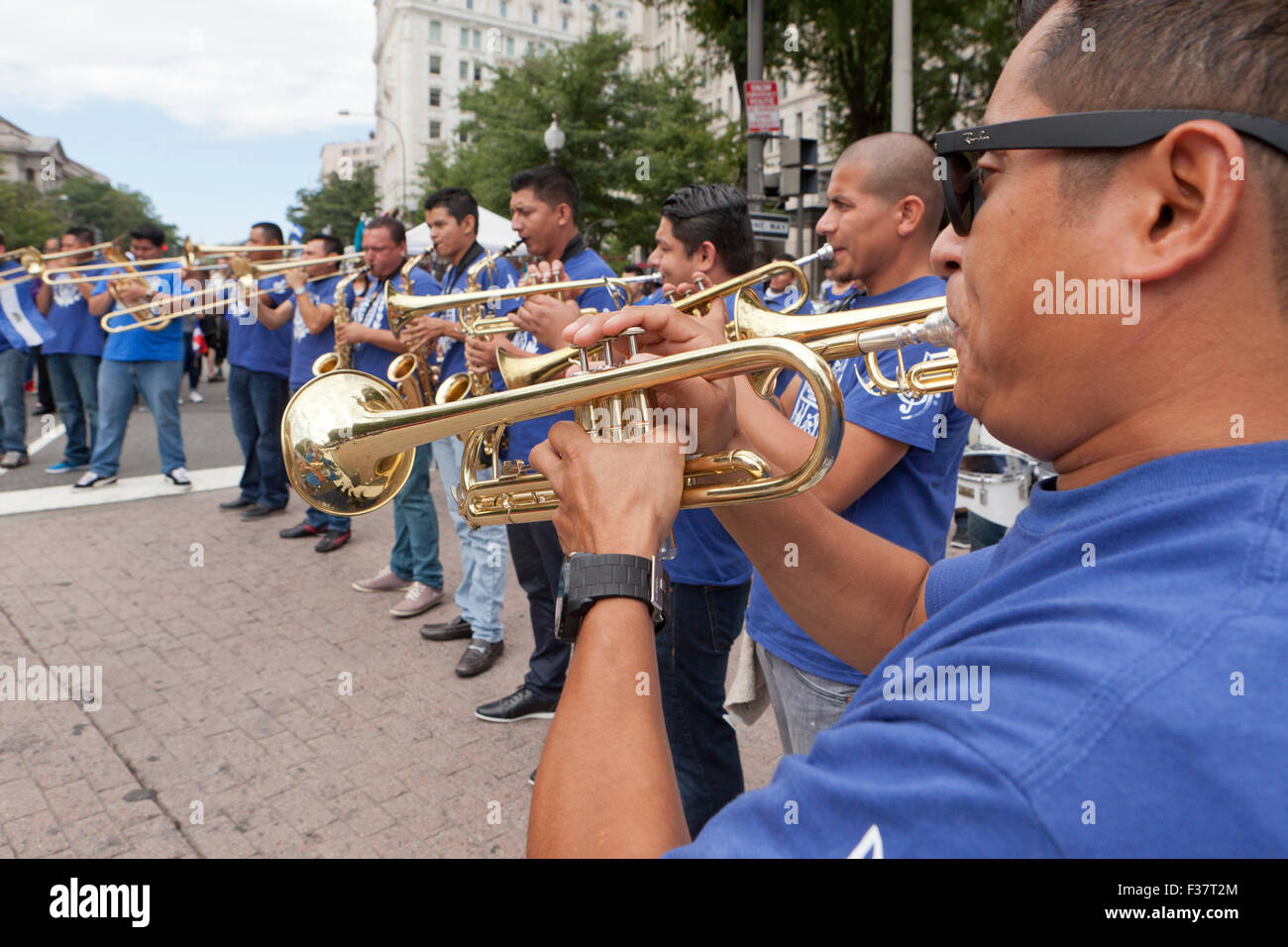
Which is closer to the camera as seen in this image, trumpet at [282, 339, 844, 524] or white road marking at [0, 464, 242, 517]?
trumpet at [282, 339, 844, 524]

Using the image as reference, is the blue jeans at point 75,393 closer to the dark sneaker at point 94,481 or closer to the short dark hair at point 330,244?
the dark sneaker at point 94,481

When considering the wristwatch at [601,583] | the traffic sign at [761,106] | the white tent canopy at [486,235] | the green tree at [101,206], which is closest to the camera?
the wristwatch at [601,583]

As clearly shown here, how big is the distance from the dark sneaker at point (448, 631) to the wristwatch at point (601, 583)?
12.5 ft

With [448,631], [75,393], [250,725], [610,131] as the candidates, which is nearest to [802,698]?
[250,725]

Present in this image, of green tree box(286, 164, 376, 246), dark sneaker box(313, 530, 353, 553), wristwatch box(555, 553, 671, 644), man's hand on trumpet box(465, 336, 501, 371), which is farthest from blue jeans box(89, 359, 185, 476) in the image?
green tree box(286, 164, 376, 246)

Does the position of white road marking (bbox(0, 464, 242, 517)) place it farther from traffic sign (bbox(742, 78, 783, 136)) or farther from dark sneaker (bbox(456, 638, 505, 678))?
traffic sign (bbox(742, 78, 783, 136))

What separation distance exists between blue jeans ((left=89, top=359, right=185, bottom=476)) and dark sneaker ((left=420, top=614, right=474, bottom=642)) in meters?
4.72

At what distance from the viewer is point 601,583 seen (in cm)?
114

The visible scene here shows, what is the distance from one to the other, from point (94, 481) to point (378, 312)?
4.49 m

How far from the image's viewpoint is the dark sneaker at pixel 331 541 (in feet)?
21.1

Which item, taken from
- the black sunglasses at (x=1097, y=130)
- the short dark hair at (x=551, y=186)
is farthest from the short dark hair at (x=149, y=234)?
the black sunglasses at (x=1097, y=130)

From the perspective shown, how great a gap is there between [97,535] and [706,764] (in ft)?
19.8

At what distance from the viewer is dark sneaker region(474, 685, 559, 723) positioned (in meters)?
3.98

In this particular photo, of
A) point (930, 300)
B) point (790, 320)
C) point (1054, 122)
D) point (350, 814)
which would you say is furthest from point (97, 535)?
point (1054, 122)
